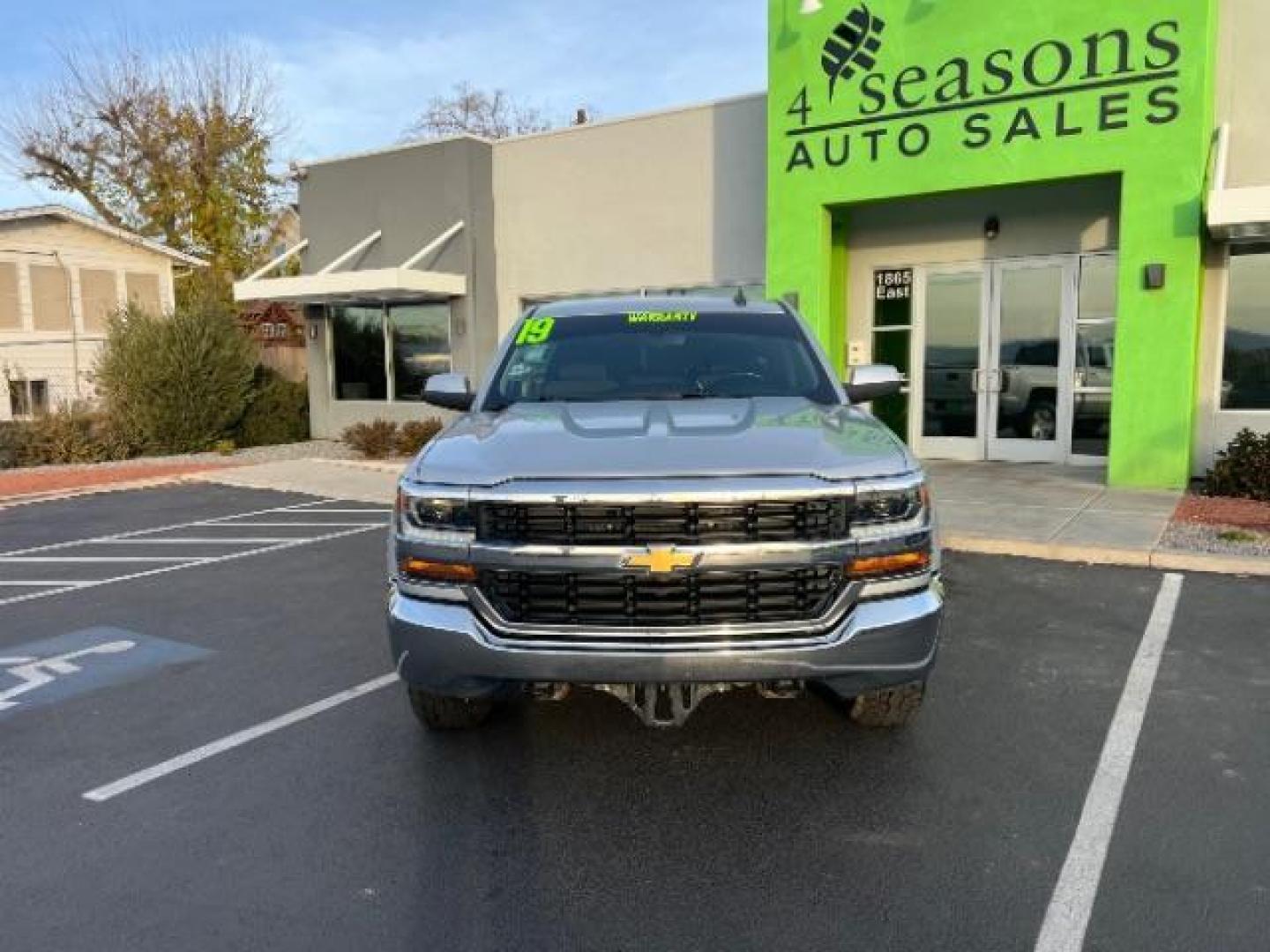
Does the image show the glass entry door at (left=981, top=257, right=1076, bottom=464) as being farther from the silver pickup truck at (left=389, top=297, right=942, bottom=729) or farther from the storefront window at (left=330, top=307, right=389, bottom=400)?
the storefront window at (left=330, top=307, right=389, bottom=400)

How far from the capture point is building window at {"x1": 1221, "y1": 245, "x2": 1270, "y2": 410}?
34.9 feet

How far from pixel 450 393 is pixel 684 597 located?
7.18 ft

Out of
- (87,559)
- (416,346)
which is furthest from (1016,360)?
(87,559)

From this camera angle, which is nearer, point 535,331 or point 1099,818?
point 1099,818

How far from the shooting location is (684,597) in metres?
3.23

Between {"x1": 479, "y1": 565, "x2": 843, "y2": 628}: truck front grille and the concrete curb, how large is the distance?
5090 millimetres

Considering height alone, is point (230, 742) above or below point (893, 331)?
below

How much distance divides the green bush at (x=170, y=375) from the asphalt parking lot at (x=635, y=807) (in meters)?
11.7

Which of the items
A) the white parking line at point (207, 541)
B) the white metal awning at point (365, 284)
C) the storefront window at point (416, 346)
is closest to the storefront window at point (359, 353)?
the storefront window at point (416, 346)

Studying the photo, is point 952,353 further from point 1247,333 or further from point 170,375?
point 170,375

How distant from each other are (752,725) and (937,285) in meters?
10.3

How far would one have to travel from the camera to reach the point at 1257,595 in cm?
637

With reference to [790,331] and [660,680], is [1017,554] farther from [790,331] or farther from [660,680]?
[660,680]

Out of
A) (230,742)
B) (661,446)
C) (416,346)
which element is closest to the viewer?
(661,446)
